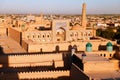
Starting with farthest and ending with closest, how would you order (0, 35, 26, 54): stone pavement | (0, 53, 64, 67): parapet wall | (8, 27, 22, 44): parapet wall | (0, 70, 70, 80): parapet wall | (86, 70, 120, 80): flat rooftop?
(8, 27, 22, 44): parapet wall → (0, 35, 26, 54): stone pavement → (0, 53, 64, 67): parapet wall → (0, 70, 70, 80): parapet wall → (86, 70, 120, 80): flat rooftop

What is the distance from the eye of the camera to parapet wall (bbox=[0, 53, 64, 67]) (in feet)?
43.8

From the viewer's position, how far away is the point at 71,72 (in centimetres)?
1131

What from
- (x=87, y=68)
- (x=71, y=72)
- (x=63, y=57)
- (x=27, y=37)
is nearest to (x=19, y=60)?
(x=63, y=57)

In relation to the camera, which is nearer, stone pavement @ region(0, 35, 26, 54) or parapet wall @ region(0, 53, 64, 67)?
parapet wall @ region(0, 53, 64, 67)

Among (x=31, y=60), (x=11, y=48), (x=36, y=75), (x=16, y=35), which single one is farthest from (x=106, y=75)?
(x=16, y=35)

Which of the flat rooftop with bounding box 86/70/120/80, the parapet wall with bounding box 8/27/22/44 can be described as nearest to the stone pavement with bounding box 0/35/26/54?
the parapet wall with bounding box 8/27/22/44

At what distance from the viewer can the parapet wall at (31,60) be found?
13.3m

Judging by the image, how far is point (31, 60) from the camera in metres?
13.7

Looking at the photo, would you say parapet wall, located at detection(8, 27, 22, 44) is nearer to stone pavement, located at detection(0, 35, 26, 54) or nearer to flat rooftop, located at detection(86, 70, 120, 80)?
Result: stone pavement, located at detection(0, 35, 26, 54)

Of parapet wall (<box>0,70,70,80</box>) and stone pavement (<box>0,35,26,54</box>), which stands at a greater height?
parapet wall (<box>0,70,70,80</box>)

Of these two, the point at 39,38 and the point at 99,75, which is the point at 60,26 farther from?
the point at 99,75

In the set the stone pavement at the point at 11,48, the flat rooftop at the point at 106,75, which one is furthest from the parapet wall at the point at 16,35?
the flat rooftop at the point at 106,75

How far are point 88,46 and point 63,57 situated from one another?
1.37m

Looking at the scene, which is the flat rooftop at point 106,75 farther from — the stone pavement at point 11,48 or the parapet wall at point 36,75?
the stone pavement at point 11,48
